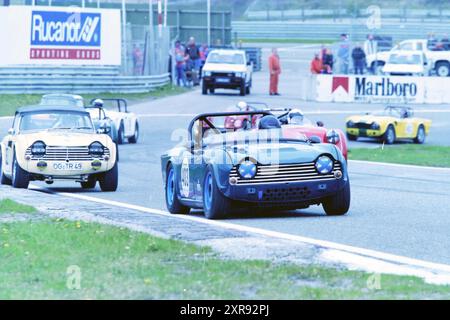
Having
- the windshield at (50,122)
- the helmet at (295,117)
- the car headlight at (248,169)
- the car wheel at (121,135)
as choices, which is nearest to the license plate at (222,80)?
the car wheel at (121,135)

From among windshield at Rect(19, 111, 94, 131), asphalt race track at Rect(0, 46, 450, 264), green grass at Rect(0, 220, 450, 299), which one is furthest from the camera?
windshield at Rect(19, 111, 94, 131)

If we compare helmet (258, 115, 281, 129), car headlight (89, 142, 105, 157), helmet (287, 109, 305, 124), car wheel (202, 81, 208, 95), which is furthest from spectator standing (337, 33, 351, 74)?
helmet (258, 115, 281, 129)

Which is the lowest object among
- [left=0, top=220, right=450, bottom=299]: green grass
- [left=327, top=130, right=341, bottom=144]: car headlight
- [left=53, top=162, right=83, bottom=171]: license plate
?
[left=53, top=162, right=83, bottom=171]: license plate

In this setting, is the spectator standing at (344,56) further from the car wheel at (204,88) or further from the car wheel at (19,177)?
the car wheel at (19,177)

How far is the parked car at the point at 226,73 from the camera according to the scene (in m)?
46.4

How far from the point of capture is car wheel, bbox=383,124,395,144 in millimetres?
30797

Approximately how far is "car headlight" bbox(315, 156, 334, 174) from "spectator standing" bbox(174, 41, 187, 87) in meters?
36.0

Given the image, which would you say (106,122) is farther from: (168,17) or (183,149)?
(168,17)

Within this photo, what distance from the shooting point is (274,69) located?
46656 millimetres

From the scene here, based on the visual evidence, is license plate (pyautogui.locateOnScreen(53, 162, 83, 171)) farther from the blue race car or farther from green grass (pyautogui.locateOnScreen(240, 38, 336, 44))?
green grass (pyautogui.locateOnScreen(240, 38, 336, 44))

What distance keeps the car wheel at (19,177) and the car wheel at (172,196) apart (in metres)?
4.01

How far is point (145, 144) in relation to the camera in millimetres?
29875
